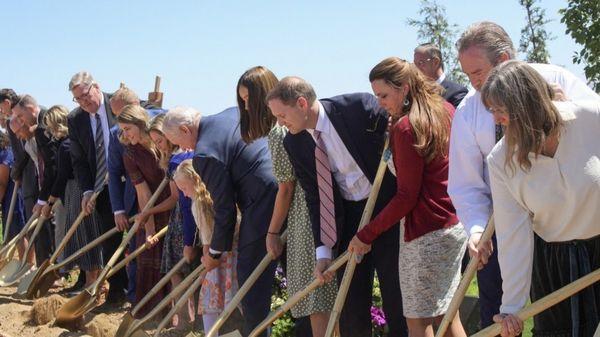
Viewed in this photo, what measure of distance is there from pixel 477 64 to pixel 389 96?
0.46 metres

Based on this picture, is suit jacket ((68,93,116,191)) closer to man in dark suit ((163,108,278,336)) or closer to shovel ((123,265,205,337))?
shovel ((123,265,205,337))

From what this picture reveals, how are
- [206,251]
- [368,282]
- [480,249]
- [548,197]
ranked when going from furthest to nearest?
1. [206,251]
2. [368,282]
3. [480,249]
4. [548,197]

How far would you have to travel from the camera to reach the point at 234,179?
16.5 feet

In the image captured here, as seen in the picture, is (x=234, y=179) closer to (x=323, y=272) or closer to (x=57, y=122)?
(x=323, y=272)

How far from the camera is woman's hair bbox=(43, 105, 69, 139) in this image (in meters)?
8.05

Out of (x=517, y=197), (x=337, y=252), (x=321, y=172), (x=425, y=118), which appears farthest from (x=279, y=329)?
(x=517, y=197)

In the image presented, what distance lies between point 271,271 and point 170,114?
1112mm

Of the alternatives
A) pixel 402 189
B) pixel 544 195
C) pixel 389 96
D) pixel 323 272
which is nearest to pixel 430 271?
pixel 402 189

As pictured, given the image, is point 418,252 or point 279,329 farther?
point 279,329

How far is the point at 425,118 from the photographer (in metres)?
4.02

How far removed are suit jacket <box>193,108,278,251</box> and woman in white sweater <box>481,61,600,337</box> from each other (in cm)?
205

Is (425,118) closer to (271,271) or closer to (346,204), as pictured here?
(346,204)

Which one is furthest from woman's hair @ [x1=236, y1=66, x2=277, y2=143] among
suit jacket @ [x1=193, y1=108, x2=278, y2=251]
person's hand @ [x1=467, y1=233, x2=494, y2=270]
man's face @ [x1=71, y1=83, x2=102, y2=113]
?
man's face @ [x1=71, y1=83, x2=102, y2=113]

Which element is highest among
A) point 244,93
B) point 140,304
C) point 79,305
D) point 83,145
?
point 244,93
